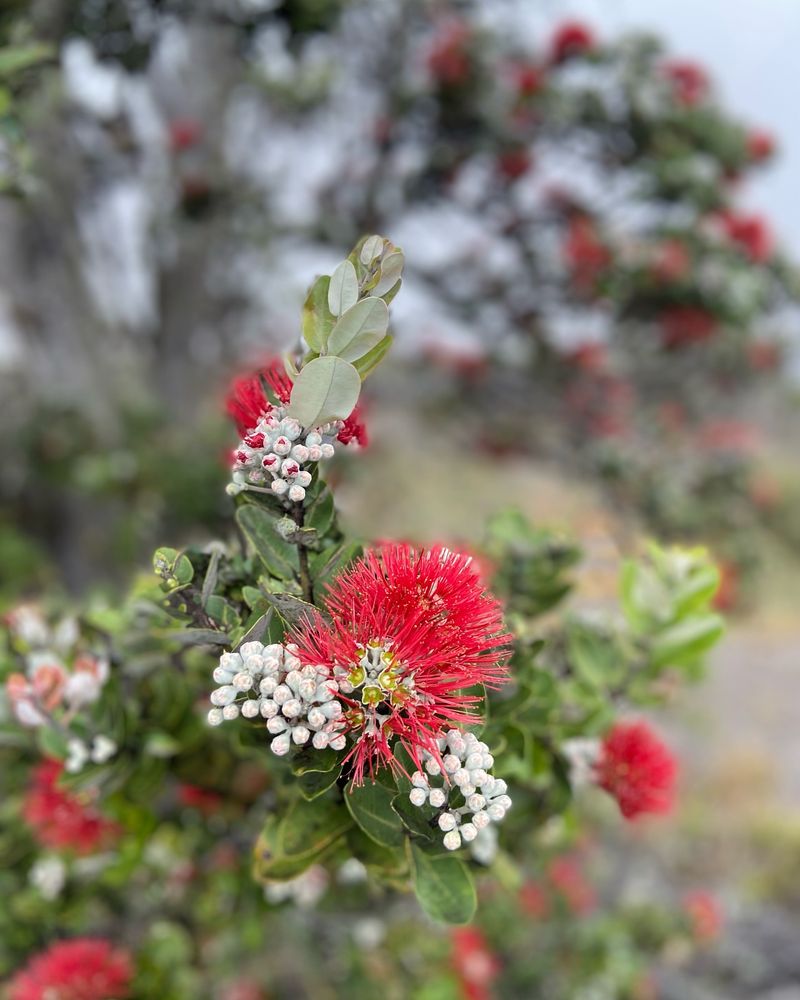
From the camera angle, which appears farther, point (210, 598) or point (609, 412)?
point (609, 412)

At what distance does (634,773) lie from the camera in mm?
538

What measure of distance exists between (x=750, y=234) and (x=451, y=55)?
99 centimetres

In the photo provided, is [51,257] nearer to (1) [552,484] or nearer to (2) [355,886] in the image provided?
(2) [355,886]

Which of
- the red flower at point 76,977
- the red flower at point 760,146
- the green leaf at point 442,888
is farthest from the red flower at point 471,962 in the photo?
the red flower at point 760,146

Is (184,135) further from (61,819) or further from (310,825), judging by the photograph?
(310,825)

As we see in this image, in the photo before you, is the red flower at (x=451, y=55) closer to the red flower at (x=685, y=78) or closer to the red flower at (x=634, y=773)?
the red flower at (x=685, y=78)

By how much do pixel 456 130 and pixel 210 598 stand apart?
231 centimetres

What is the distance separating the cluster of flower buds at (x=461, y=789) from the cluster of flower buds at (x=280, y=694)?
4cm

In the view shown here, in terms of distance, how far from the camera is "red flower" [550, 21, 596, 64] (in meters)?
2.18

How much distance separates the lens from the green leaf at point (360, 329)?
0.35m

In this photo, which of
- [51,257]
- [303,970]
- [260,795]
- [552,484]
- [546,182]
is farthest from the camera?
[552,484]

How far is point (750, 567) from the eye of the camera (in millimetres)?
3188

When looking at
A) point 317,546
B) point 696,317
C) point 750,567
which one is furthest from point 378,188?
point 317,546

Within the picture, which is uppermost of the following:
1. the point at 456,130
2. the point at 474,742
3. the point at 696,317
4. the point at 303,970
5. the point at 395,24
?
the point at 395,24
